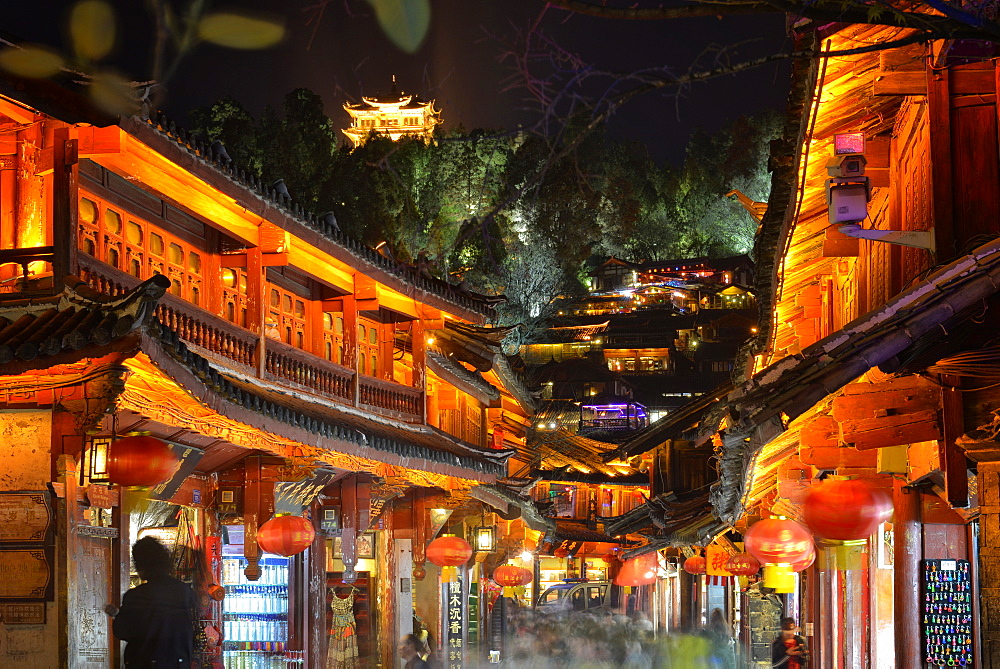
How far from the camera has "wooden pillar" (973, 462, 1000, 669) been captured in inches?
304

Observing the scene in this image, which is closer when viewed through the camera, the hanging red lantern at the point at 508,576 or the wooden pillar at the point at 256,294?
the wooden pillar at the point at 256,294

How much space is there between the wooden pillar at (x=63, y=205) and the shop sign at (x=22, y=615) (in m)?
3.33

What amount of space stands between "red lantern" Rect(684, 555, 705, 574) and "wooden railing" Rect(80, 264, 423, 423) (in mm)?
12328

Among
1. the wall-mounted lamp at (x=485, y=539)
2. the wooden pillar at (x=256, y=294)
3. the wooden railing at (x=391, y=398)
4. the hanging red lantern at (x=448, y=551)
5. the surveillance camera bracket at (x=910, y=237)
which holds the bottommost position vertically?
the wall-mounted lamp at (x=485, y=539)

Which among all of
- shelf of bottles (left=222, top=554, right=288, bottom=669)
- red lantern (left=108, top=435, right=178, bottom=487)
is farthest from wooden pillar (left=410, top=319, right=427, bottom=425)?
red lantern (left=108, top=435, right=178, bottom=487)

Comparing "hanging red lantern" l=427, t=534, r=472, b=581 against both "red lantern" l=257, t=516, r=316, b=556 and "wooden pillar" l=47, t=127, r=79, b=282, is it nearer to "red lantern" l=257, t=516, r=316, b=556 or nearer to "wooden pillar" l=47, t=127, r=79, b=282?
"red lantern" l=257, t=516, r=316, b=556

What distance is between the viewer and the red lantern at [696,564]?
30250mm

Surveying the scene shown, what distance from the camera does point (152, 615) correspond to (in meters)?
8.08

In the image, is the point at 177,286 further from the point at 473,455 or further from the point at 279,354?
the point at 473,455

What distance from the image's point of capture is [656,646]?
30.5 m

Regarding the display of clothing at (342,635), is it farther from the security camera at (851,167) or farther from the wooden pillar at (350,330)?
the security camera at (851,167)

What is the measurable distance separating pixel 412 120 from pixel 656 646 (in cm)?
7997

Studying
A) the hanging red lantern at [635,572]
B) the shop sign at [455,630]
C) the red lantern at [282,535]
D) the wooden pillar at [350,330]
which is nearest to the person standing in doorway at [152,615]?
the red lantern at [282,535]

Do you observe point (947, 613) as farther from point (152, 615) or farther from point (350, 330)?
point (350, 330)
